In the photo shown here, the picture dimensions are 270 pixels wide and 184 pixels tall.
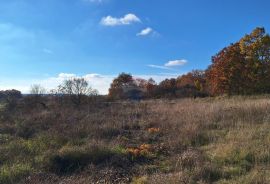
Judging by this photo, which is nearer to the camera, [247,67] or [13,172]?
[13,172]

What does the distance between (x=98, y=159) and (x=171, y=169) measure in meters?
2.09

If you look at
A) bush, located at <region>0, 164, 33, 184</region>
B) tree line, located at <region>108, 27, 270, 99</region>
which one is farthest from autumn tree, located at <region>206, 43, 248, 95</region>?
bush, located at <region>0, 164, 33, 184</region>

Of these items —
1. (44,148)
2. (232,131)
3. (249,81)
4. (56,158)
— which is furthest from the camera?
(249,81)

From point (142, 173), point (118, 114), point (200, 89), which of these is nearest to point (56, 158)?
point (142, 173)

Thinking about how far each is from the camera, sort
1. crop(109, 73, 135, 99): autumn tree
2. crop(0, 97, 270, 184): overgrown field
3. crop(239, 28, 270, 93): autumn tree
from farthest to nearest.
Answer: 1. crop(109, 73, 135, 99): autumn tree
2. crop(239, 28, 270, 93): autumn tree
3. crop(0, 97, 270, 184): overgrown field

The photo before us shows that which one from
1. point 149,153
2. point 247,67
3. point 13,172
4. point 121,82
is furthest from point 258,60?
point 121,82

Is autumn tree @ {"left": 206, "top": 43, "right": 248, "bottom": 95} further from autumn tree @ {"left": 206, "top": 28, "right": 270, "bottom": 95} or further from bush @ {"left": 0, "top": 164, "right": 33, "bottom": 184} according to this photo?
bush @ {"left": 0, "top": 164, "right": 33, "bottom": 184}

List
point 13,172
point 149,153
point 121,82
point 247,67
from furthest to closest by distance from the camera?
1. point 121,82
2. point 247,67
3. point 149,153
4. point 13,172

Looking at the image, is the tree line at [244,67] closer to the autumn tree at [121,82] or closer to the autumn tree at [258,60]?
the autumn tree at [258,60]

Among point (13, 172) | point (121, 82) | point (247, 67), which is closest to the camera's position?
point (13, 172)

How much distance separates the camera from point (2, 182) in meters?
7.12

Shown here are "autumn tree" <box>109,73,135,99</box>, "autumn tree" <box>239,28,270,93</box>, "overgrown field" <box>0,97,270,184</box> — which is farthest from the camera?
"autumn tree" <box>109,73,135,99</box>

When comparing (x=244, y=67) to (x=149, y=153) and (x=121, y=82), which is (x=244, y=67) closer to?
(x=149, y=153)

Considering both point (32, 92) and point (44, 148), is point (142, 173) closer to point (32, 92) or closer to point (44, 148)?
point (44, 148)
